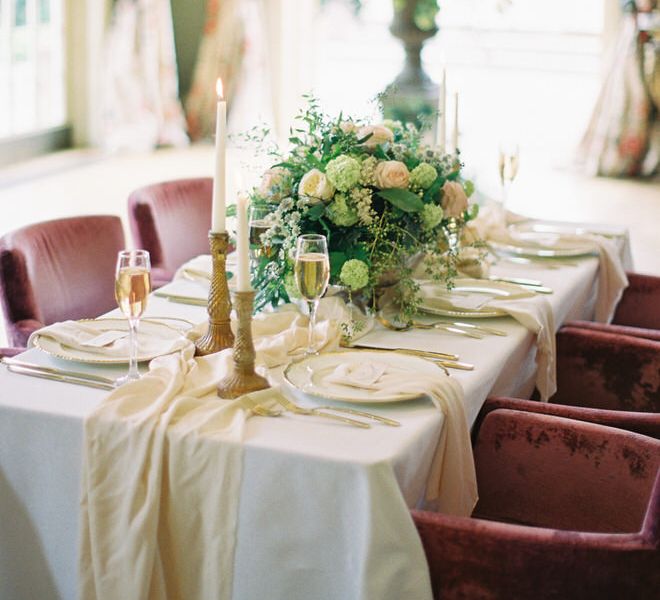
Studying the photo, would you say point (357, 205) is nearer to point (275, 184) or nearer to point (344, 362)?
point (275, 184)

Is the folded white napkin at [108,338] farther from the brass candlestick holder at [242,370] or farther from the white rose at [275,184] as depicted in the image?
the white rose at [275,184]

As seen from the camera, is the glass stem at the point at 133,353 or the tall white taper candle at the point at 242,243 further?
the glass stem at the point at 133,353

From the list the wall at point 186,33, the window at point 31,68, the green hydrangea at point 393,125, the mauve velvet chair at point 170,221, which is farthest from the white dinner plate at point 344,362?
the wall at point 186,33

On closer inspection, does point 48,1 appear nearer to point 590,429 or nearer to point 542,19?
point 542,19

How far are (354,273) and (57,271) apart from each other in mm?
985

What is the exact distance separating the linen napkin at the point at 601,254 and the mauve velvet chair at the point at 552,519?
1.05 m

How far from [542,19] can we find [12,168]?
624cm

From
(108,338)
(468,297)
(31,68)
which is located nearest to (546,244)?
(468,297)

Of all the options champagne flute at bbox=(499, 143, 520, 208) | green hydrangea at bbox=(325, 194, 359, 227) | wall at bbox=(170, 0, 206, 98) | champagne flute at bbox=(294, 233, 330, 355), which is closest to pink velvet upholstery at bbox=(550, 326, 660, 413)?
champagne flute at bbox=(499, 143, 520, 208)

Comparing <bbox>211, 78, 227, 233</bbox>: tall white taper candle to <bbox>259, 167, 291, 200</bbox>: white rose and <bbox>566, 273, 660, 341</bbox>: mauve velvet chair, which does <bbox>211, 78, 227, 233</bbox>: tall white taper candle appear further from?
<bbox>566, 273, 660, 341</bbox>: mauve velvet chair

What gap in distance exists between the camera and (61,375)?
2.05m

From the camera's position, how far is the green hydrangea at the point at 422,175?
2457mm

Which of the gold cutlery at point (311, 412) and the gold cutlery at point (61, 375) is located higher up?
the gold cutlery at point (61, 375)

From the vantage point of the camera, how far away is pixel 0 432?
1926 millimetres
